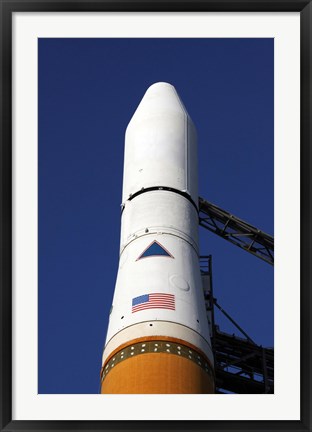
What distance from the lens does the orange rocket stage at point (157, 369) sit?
16.8 metres

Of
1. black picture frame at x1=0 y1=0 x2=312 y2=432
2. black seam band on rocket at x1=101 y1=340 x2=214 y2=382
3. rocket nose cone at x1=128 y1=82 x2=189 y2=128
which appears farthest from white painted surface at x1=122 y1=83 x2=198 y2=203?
black picture frame at x1=0 y1=0 x2=312 y2=432

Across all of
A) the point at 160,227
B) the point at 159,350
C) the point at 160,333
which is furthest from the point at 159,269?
the point at 159,350

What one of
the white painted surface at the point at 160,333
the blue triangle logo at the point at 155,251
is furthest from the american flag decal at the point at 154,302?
the blue triangle logo at the point at 155,251

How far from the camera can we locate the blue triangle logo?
63.6ft

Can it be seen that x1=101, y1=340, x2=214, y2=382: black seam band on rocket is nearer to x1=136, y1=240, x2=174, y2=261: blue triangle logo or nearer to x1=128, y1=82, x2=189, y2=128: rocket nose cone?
x1=136, y1=240, x2=174, y2=261: blue triangle logo

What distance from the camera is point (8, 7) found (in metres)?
10.9

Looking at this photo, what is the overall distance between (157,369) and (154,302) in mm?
1590

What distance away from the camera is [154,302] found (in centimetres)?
1811

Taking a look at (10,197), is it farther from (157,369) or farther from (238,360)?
(238,360)

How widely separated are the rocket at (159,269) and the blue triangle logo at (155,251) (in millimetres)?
21

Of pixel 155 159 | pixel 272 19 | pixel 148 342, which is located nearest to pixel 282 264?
pixel 272 19

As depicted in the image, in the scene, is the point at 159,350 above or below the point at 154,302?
below

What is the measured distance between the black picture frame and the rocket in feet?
22.9

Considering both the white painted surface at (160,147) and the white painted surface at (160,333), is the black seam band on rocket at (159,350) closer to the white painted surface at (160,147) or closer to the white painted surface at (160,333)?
the white painted surface at (160,333)
